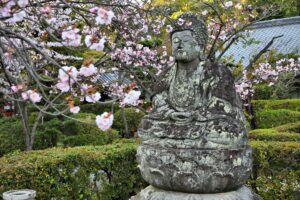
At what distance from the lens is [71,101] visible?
108 inches

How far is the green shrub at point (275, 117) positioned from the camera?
568 inches

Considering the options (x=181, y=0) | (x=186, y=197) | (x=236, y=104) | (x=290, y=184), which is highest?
(x=181, y=0)

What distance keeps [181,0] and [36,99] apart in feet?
17.6

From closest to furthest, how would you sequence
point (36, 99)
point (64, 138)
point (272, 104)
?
1. point (36, 99)
2. point (64, 138)
3. point (272, 104)

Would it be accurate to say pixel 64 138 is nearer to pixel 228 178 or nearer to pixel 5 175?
pixel 5 175

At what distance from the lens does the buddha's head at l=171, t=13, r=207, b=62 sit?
4.32 meters

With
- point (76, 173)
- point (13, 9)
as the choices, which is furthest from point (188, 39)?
point (76, 173)

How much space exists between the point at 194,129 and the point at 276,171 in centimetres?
292

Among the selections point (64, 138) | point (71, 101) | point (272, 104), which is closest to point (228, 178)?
point (71, 101)

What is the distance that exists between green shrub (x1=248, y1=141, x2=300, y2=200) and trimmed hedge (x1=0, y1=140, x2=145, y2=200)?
6.34 feet

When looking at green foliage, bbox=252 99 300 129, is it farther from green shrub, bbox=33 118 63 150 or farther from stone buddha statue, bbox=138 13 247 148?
stone buddha statue, bbox=138 13 247 148

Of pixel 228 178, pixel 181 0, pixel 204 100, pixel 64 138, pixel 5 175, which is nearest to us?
pixel 228 178

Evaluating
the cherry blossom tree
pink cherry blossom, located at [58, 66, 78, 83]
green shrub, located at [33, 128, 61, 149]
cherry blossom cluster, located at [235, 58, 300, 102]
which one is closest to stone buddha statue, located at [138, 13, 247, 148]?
the cherry blossom tree

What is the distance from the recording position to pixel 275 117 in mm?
14844
